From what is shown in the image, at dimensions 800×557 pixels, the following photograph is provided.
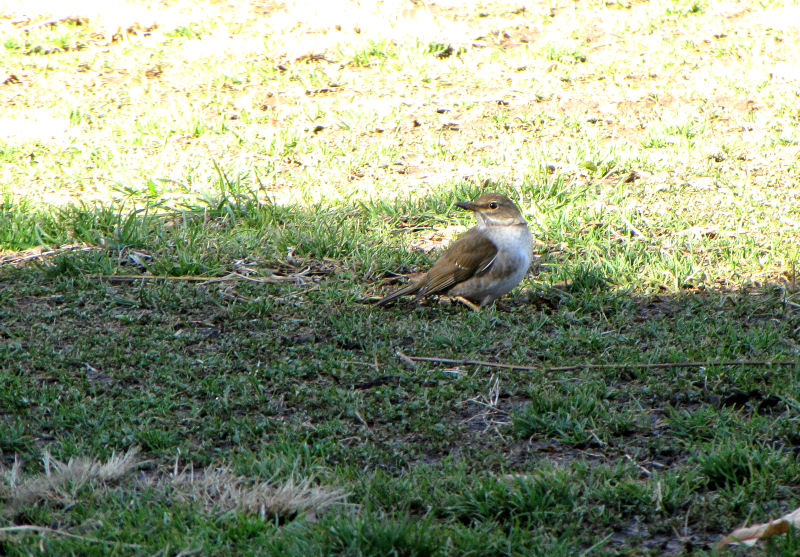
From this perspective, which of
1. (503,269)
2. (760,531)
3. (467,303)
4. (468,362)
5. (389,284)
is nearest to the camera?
(760,531)

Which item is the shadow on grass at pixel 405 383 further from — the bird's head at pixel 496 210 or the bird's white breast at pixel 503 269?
the bird's head at pixel 496 210

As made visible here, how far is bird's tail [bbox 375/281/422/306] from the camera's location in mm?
6441

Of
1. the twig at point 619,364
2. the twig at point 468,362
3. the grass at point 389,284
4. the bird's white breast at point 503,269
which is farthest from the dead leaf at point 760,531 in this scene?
the bird's white breast at point 503,269

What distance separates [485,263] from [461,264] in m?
0.16

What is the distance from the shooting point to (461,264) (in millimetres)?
6457

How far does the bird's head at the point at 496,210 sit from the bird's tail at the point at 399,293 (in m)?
0.66

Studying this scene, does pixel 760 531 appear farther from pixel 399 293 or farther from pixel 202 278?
pixel 202 278

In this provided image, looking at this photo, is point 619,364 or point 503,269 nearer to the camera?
point 619,364

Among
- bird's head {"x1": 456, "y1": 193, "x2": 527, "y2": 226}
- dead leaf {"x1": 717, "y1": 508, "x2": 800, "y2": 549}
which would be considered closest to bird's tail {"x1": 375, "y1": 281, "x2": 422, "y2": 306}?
bird's head {"x1": 456, "y1": 193, "x2": 527, "y2": 226}

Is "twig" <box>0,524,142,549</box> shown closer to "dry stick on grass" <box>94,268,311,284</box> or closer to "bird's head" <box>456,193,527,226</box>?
"dry stick on grass" <box>94,268,311,284</box>

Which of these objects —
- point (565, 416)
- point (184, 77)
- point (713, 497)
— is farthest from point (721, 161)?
point (184, 77)

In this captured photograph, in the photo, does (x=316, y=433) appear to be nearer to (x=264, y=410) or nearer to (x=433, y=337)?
(x=264, y=410)

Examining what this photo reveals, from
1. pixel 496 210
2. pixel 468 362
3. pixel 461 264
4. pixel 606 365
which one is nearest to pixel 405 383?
pixel 468 362

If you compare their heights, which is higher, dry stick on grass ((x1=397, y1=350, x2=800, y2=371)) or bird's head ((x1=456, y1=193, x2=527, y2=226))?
bird's head ((x1=456, y1=193, x2=527, y2=226))
